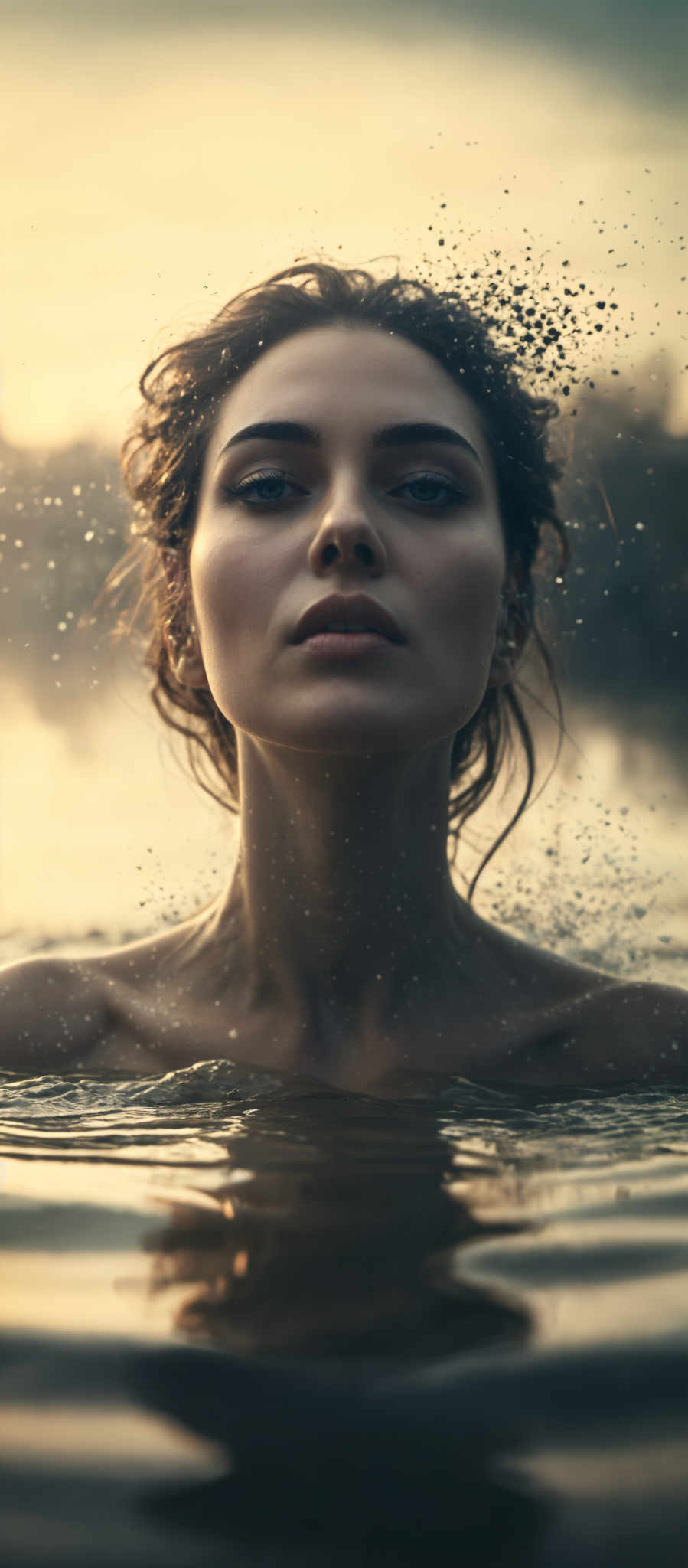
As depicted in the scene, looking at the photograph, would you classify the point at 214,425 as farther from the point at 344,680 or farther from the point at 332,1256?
the point at 332,1256

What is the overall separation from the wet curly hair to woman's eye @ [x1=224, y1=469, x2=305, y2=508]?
37cm

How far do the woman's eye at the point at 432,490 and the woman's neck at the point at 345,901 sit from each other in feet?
1.68

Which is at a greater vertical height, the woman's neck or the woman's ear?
the woman's ear

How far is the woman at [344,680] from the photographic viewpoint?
235 centimetres

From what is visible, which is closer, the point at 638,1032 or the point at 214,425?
the point at 638,1032

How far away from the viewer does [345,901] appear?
2.73 metres

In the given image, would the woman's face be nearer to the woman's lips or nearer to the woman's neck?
the woman's lips

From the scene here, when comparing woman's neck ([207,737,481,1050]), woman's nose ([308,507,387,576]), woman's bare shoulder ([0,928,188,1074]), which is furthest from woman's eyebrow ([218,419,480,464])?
woman's bare shoulder ([0,928,188,1074])

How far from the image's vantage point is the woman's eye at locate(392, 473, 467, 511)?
97.0 inches

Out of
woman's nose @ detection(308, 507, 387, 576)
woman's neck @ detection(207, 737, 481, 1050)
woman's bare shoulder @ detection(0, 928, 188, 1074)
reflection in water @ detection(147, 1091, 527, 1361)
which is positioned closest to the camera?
reflection in water @ detection(147, 1091, 527, 1361)

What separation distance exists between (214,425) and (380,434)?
0.57m

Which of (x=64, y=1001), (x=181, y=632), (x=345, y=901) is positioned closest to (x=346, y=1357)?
(x=345, y=901)

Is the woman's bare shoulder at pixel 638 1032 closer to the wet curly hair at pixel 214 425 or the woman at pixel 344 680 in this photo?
the woman at pixel 344 680

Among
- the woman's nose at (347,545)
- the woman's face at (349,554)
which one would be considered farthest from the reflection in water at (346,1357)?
the woman's nose at (347,545)
